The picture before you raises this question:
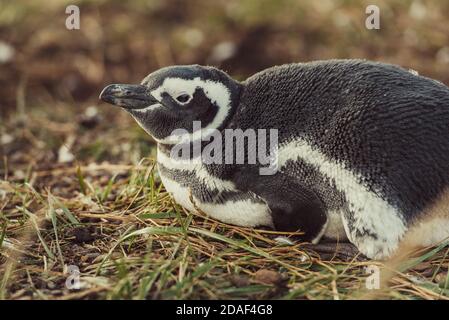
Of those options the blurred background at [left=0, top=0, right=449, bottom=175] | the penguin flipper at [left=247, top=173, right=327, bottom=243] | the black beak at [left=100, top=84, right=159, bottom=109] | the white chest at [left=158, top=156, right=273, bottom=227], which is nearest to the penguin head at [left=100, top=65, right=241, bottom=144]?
the black beak at [left=100, top=84, right=159, bottom=109]

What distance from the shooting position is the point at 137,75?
5398 millimetres

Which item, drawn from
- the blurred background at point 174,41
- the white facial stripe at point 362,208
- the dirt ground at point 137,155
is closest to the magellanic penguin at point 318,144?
the white facial stripe at point 362,208

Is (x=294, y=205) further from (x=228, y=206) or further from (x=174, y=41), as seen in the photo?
(x=174, y=41)

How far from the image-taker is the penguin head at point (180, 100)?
2637mm

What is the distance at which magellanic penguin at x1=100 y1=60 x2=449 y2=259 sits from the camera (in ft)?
7.84

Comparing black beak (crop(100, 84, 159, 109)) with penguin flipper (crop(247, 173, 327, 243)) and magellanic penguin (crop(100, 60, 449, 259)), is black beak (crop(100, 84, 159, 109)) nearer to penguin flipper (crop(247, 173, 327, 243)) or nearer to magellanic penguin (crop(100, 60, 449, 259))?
magellanic penguin (crop(100, 60, 449, 259))

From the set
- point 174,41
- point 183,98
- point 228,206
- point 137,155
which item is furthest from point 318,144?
point 174,41

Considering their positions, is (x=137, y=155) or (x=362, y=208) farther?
(x=137, y=155)

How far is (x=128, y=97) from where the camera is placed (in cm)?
264

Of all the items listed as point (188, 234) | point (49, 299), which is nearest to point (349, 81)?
point (188, 234)

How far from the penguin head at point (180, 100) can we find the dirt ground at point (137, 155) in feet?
1.17

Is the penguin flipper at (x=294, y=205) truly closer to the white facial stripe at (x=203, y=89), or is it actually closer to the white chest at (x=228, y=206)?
the white chest at (x=228, y=206)

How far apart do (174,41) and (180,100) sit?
316 centimetres
